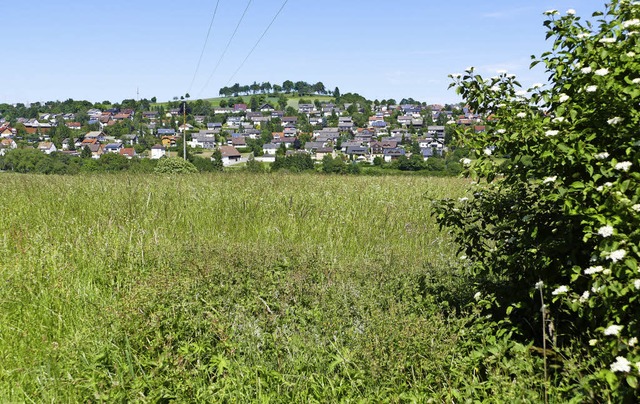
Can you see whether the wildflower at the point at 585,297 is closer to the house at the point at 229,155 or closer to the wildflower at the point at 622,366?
the wildflower at the point at 622,366

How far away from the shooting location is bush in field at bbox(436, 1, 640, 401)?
2.30m

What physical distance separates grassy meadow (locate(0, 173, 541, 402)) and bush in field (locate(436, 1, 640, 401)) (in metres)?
0.41

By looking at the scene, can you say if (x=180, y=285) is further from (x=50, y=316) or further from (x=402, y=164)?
(x=402, y=164)

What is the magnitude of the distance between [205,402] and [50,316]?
1.71 metres

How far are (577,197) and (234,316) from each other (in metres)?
2.22

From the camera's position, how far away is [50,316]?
387 cm

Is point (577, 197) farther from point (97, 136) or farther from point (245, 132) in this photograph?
point (245, 132)

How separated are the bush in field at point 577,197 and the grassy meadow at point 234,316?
415 mm

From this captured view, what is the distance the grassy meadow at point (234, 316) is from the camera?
291 centimetres

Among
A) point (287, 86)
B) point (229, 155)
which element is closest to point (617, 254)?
point (229, 155)

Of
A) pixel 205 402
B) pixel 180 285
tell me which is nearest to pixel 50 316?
pixel 180 285

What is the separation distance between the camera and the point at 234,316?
11.8 ft

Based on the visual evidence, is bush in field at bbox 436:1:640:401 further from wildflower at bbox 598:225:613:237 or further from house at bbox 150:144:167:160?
house at bbox 150:144:167:160

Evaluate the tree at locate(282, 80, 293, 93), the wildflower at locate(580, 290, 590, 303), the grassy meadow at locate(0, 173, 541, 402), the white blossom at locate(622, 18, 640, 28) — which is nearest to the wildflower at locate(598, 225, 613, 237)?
the wildflower at locate(580, 290, 590, 303)
